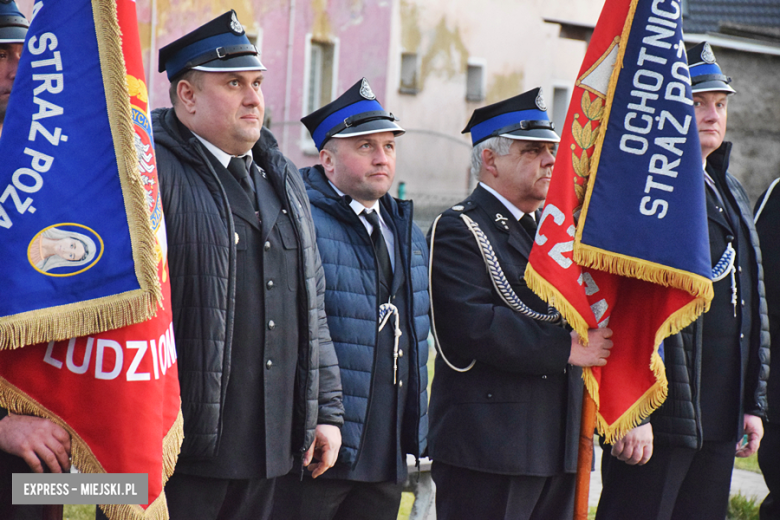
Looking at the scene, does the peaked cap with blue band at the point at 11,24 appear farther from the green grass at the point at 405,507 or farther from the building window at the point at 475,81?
the building window at the point at 475,81

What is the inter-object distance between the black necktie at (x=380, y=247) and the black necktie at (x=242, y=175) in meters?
0.71

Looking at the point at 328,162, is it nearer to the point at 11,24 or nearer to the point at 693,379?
the point at 11,24

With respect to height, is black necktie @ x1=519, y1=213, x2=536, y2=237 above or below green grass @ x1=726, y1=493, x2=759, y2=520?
above

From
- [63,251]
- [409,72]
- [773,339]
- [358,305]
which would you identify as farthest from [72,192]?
[409,72]

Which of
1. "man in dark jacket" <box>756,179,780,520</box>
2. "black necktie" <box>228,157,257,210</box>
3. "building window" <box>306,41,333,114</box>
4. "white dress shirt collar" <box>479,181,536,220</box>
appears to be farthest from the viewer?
"building window" <box>306,41,333,114</box>

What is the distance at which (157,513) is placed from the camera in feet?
8.54

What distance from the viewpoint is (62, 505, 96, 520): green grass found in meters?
5.07

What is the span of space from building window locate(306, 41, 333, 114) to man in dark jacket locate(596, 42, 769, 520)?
15.6m

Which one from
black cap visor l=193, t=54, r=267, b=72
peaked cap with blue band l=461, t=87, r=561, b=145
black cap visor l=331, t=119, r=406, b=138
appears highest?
black cap visor l=193, t=54, r=267, b=72

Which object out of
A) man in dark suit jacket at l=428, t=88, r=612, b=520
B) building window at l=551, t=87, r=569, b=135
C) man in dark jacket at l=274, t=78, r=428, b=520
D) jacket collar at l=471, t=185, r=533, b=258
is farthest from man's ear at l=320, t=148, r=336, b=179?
building window at l=551, t=87, r=569, b=135

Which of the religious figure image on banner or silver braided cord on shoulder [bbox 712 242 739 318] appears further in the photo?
silver braided cord on shoulder [bbox 712 242 739 318]

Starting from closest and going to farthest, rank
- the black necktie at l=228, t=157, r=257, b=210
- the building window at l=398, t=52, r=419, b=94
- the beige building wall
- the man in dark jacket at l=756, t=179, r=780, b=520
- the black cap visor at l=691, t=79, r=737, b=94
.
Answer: the black necktie at l=228, t=157, r=257, b=210 < the black cap visor at l=691, t=79, r=737, b=94 < the man in dark jacket at l=756, t=179, r=780, b=520 < the beige building wall < the building window at l=398, t=52, r=419, b=94

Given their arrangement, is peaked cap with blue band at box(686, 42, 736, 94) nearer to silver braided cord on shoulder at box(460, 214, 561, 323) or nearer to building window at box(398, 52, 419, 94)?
silver braided cord on shoulder at box(460, 214, 561, 323)

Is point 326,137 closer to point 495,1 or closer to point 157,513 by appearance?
point 157,513
